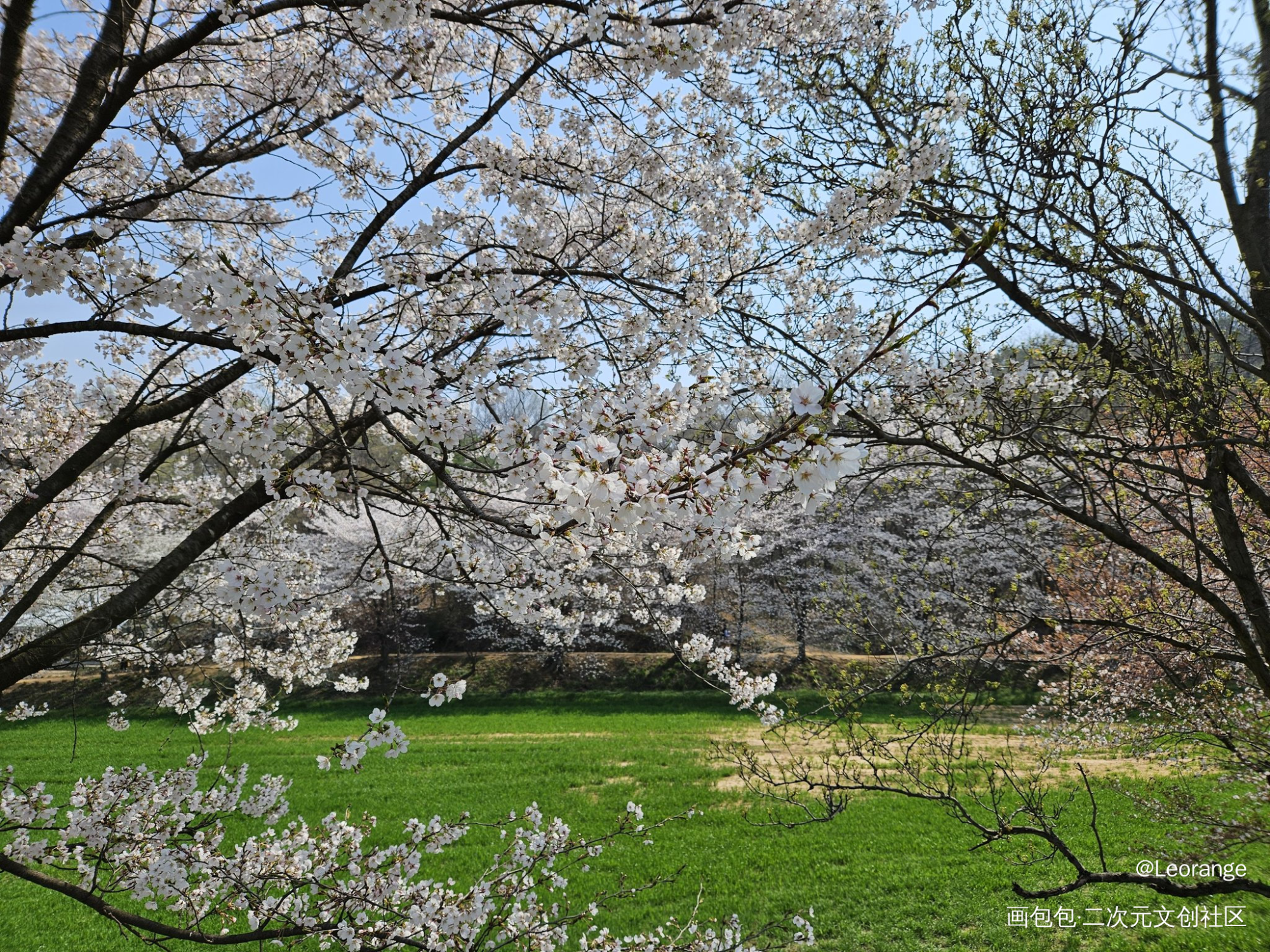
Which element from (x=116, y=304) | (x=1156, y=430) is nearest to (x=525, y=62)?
(x=116, y=304)

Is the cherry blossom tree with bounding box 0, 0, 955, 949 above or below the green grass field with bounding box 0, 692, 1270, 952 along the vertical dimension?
above

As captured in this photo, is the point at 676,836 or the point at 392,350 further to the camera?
the point at 676,836

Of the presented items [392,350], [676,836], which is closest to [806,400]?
[392,350]

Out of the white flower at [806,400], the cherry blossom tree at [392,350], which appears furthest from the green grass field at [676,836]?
the white flower at [806,400]

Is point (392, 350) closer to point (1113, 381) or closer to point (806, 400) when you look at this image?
point (806, 400)

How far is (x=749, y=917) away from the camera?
4742 millimetres

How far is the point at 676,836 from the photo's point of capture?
21.1ft

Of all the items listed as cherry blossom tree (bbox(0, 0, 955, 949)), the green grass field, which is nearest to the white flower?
cherry blossom tree (bbox(0, 0, 955, 949))

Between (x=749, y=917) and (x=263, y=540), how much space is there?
5116mm

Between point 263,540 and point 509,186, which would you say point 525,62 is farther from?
point 263,540

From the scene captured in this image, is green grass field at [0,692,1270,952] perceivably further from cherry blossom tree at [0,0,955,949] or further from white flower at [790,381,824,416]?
white flower at [790,381,824,416]

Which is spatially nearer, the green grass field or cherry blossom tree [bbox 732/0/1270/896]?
cherry blossom tree [bbox 732/0/1270/896]

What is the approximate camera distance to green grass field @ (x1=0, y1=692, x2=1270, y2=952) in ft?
15.1

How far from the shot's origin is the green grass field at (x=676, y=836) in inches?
182
